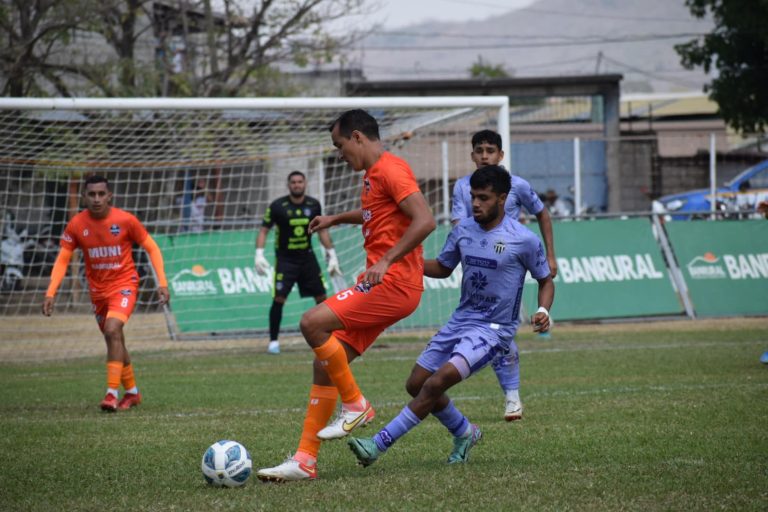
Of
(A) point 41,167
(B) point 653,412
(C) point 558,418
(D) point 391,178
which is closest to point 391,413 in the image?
(C) point 558,418

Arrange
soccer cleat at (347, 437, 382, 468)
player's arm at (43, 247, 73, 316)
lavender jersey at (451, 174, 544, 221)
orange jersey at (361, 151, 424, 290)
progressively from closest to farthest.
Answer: soccer cleat at (347, 437, 382, 468)
orange jersey at (361, 151, 424, 290)
lavender jersey at (451, 174, 544, 221)
player's arm at (43, 247, 73, 316)

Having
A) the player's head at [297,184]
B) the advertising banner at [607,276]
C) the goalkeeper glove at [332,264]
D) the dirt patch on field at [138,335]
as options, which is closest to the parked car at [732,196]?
the advertising banner at [607,276]

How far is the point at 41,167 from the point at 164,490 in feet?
34.6

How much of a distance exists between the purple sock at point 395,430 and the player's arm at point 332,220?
131 centimetres

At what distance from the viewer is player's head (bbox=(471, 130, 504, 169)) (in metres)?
8.82

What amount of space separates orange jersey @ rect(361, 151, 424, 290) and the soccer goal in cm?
795

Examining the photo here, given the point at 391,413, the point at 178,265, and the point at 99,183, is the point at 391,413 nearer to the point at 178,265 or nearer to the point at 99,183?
the point at 99,183

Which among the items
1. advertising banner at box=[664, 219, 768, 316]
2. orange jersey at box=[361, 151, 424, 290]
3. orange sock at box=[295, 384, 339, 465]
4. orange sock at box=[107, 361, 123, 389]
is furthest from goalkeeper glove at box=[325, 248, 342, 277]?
orange sock at box=[295, 384, 339, 465]

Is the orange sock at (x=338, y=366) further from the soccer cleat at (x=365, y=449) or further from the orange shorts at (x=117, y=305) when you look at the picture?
the orange shorts at (x=117, y=305)

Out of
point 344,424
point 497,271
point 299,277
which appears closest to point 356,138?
point 497,271

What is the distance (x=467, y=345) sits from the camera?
6.75 metres

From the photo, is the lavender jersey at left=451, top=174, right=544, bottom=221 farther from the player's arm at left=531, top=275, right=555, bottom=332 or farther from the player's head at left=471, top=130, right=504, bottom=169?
the player's arm at left=531, top=275, right=555, bottom=332

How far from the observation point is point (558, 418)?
337 inches

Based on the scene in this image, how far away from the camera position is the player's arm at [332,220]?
711 cm
